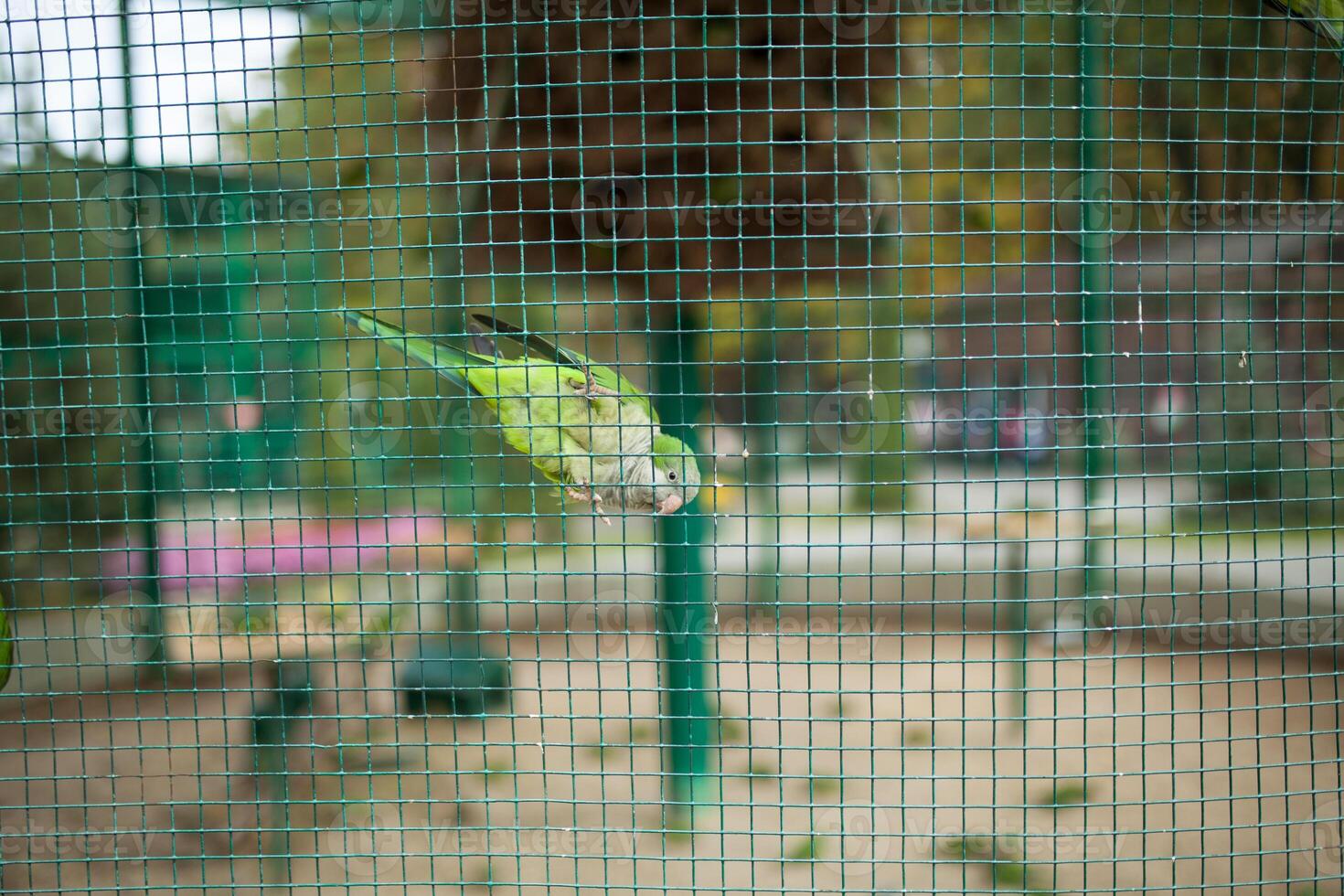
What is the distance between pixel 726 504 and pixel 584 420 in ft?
14.2

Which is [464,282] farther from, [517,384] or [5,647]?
[5,647]

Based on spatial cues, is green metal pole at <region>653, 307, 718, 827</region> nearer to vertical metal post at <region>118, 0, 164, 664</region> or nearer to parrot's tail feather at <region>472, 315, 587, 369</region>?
parrot's tail feather at <region>472, 315, 587, 369</region>

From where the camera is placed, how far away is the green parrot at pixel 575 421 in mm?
2252

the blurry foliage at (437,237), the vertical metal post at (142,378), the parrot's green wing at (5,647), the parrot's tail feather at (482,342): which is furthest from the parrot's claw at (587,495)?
the blurry foliage at (437,237)

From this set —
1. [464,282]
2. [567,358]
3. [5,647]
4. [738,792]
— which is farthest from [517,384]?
[738,792]

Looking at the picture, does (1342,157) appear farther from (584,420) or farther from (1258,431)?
(584,420)

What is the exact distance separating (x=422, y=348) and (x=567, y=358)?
345 millimetres

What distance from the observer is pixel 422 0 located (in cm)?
217

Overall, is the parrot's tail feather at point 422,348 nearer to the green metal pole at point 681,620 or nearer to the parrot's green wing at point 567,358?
the parrot's green wing at point 567,358

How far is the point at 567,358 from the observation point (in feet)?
7.59

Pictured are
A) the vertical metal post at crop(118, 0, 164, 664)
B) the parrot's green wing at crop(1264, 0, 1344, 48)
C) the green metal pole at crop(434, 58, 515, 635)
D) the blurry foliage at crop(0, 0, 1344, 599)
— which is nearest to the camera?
the parrot's green wing at crop(1264, 0, 1344, 48)

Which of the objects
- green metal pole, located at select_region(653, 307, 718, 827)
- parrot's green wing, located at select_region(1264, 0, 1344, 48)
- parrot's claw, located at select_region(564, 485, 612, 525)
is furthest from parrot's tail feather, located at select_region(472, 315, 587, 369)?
parrot's green wing, located at select_region(1264, 0, 1344, 48)

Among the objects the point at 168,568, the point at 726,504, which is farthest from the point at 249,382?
the point at 726,504

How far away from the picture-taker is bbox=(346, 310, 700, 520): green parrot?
2252 mm
